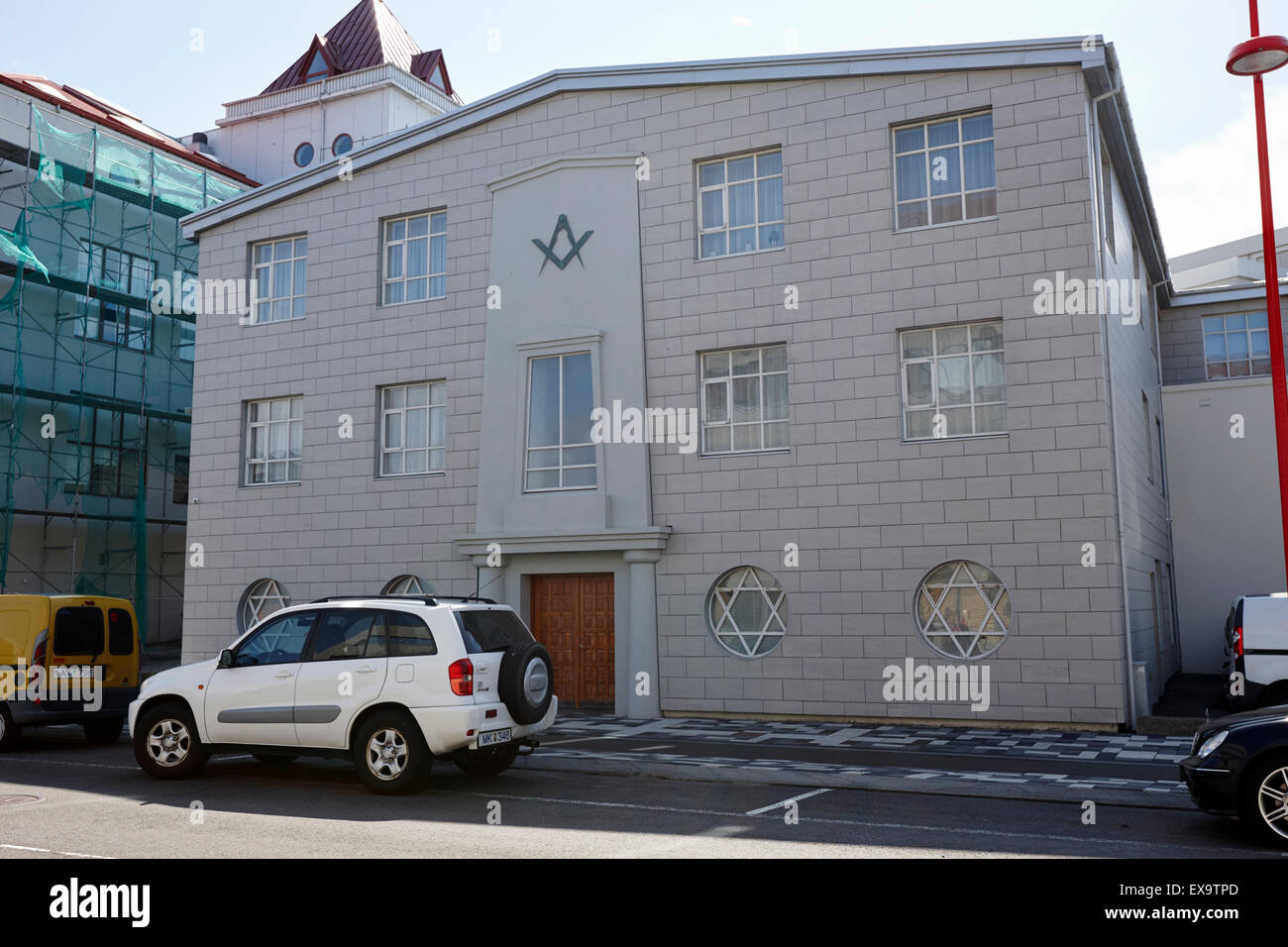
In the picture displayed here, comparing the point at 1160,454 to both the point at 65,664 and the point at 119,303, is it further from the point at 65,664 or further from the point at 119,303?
the point at 119,303

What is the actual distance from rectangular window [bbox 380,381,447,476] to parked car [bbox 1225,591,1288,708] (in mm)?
12679

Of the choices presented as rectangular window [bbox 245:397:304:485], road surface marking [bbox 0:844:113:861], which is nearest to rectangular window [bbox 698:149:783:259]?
rectangular window [bbox 245:397:304:485]

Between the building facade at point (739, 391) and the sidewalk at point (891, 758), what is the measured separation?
40.6 inches

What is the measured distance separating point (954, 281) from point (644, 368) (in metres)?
5.01

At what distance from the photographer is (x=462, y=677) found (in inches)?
392

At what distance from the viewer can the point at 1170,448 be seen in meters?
23.5

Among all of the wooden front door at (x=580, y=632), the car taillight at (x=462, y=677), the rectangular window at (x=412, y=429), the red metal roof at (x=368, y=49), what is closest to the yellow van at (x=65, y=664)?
the rectangular window at (x=412, y=429)

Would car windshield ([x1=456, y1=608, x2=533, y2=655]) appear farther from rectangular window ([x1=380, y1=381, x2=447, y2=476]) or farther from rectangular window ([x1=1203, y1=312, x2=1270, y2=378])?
rectangular window ([x1=1203, y1=312, x2=1270, y2=378])

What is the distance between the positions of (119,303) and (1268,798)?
1238 inches

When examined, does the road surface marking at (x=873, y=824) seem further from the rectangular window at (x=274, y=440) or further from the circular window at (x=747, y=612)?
the rectangular window at (x=274, y=440)

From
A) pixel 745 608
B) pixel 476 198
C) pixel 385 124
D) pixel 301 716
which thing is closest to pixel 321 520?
pixel 476 198

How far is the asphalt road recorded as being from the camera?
763cm

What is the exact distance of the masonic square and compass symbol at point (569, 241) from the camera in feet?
59.9

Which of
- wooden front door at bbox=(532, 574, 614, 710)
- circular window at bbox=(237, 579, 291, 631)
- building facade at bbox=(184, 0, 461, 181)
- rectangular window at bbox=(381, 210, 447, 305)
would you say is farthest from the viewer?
building facade at bbox=(184, 0, 461, 181)
